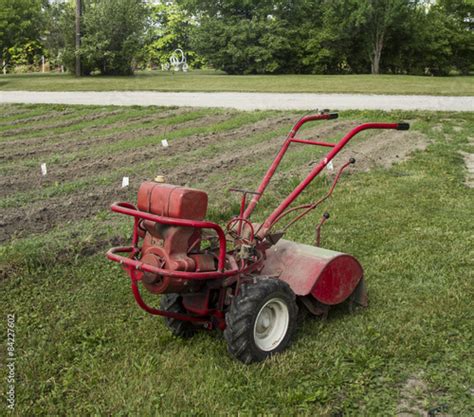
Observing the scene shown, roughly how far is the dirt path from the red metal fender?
11997mm

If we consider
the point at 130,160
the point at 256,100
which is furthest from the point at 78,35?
the point at 130,160

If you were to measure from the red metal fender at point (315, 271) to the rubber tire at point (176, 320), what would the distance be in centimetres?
62

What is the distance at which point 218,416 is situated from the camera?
3029mm

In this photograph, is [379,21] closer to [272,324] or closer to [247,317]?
[272,324]

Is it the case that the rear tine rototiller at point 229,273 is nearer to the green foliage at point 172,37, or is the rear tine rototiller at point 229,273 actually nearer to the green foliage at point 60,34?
the green foliage at point 60,34

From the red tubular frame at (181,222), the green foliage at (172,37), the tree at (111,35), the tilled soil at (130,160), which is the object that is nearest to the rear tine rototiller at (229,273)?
the red tubular frame at (181,222)

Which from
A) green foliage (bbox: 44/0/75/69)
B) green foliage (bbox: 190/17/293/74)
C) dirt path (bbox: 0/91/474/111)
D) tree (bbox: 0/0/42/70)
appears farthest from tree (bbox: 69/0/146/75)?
dirt path (bbox: 0/91/474/111)

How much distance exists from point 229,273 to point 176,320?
595mm

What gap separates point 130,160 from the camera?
9.26 meters

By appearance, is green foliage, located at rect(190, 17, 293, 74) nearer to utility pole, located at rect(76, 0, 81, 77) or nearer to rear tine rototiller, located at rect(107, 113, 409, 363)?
utility pole, located at rect(76, 0, 81, 77)

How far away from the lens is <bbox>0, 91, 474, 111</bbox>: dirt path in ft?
53.7

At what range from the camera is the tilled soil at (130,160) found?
6320 millimetres

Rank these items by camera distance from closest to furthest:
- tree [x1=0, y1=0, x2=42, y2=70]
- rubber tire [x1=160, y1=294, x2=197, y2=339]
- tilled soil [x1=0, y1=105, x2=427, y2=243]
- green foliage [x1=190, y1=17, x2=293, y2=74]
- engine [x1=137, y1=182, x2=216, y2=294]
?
1. engine [x1=137, y1=182, x2=216, y2=294]
2. rubber tire [x1=160, y1=294, x2=197, y2=339]
3. tilled soil [x1=0, y1=105, x2=427, y2=243]
4. tree [x1=0, y1=0, x2=42, y2=70]
5. green foliage [x1=190, y1=17, x2=293, y2=74]

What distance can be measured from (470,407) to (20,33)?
102 ft
